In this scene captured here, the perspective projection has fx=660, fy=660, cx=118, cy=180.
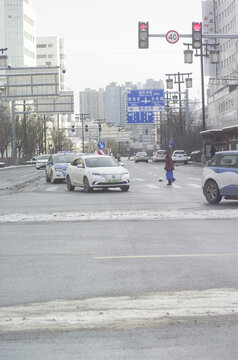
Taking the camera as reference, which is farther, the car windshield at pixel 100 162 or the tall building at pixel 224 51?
the tall building at pixel 224 51

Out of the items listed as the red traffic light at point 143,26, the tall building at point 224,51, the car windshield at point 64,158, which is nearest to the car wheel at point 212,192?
the red traffic light at point 143,26

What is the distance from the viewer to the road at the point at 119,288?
16.6 ft

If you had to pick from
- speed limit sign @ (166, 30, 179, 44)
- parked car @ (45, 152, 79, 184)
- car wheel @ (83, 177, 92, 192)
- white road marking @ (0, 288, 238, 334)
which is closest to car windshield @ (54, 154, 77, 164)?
parked car @ (45, 152, 79, 184)

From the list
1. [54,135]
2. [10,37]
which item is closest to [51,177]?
[54,135]

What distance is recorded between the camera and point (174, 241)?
11.0 metres

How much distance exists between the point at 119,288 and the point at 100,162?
1974cm

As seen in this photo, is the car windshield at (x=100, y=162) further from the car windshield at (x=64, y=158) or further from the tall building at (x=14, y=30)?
the tall building at (x=14, y=30)

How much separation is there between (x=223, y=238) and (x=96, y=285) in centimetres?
446

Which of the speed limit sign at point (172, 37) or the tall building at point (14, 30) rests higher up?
the tall building at point (14, 30)

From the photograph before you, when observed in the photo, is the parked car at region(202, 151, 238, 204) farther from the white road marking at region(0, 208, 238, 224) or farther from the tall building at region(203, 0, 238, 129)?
the tall building at region(203, 0, 238, 129)

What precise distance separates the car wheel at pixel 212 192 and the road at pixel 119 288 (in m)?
4.37

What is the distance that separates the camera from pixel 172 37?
25312 millimetres

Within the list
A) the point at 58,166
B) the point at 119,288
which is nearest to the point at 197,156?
the point at 58,166

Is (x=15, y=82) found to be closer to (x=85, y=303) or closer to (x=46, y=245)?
(x=46, y=245)
